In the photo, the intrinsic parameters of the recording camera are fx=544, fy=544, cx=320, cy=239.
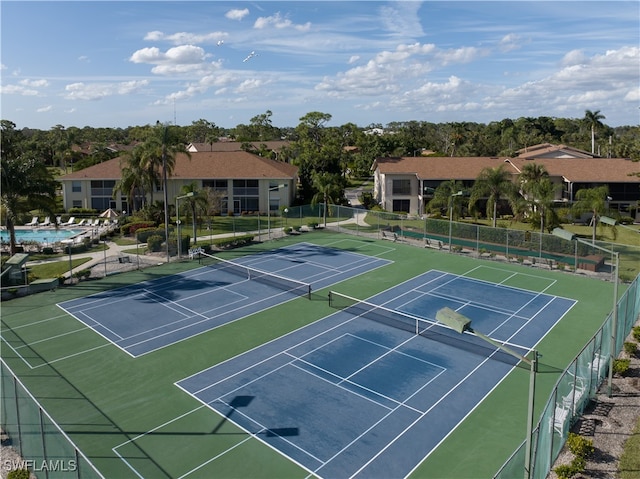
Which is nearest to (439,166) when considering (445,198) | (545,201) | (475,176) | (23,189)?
(475,176)

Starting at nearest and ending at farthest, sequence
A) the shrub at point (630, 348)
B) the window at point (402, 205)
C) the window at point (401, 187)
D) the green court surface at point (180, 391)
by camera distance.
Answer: the green court surface at point (180, 391), the shrub at point (630, 348), the window at point (401, 187), the window at point (402, 205)

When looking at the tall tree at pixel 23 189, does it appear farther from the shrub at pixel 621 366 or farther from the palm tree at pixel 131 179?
the shrub at pixel 621 366

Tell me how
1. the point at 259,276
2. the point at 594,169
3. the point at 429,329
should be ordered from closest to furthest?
the point at 429,329
the point at 259,276
the point at 594,169

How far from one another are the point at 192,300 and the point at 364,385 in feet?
44.1

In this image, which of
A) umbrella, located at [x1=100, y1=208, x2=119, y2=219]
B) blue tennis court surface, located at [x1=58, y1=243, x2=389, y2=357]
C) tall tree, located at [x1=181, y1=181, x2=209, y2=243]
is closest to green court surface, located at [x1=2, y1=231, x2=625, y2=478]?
blue tennis court surface, located at [x1=58, y1=243, x2=389, y2=357]

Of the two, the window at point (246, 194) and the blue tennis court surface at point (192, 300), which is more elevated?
the window at point (246, 194)

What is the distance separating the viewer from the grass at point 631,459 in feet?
49.0

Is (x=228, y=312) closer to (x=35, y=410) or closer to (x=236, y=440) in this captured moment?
(x=236, y=440)

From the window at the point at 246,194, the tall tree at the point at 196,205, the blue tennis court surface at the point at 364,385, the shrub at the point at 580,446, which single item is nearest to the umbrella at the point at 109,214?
the window at the point at 246,194

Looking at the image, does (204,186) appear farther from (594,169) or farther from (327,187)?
(594,169)

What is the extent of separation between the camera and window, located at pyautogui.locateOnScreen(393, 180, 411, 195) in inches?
2475

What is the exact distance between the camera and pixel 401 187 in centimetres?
6303

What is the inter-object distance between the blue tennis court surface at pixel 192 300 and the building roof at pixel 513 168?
24.8 m

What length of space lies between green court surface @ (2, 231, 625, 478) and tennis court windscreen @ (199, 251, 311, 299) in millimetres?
1323
